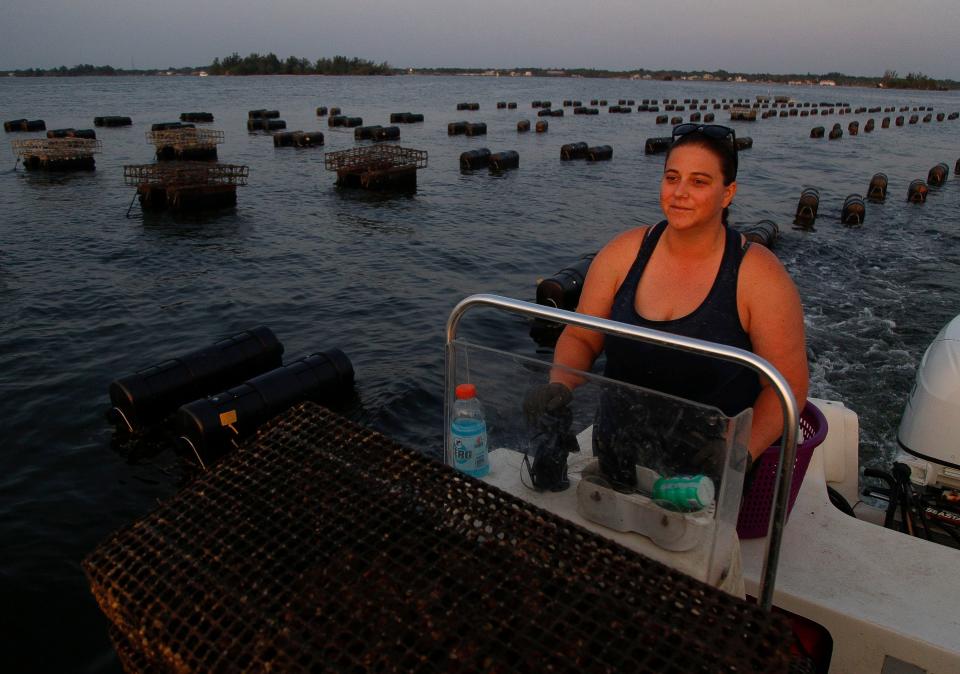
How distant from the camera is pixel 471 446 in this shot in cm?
296

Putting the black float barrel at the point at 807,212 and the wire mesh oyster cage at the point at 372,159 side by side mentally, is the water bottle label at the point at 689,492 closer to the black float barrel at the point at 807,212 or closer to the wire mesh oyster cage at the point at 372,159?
the black float barrel at the point at 807,212

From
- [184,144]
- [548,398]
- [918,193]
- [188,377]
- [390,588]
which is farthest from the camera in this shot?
[184,144]

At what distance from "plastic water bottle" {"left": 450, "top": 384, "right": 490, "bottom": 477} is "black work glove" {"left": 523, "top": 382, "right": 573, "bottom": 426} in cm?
34

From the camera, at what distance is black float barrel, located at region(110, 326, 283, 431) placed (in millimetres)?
9812

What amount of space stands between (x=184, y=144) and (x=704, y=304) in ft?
134

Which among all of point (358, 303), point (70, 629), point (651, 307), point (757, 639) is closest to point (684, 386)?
point (651, 307)

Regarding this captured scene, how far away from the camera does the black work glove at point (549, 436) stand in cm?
265

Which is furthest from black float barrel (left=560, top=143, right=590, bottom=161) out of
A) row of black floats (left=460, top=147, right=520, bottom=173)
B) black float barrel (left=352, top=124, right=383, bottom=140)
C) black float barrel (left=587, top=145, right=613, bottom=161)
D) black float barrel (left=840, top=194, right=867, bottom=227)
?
black float barrel (left=840, top=194, right=867, bottom=227)

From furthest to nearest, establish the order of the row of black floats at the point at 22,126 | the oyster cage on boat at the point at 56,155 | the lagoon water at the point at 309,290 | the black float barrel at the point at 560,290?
1. the row of black floats at the point at 22,126
2. the oyster cage on boat at the point at 56,155
3. the black float barrel at the point at 560,290
4. the lagoon water at the point at 309,290

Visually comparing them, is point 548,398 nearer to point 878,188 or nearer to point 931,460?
Answer: point 931,460

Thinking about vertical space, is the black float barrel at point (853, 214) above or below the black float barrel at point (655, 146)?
below

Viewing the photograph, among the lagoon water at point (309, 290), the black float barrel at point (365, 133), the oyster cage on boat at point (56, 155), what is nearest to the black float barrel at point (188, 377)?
the lagoon water at point (309, 290)

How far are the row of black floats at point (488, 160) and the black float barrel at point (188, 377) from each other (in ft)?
84.9

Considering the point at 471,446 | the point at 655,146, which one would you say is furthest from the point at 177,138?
the point at 471,446
